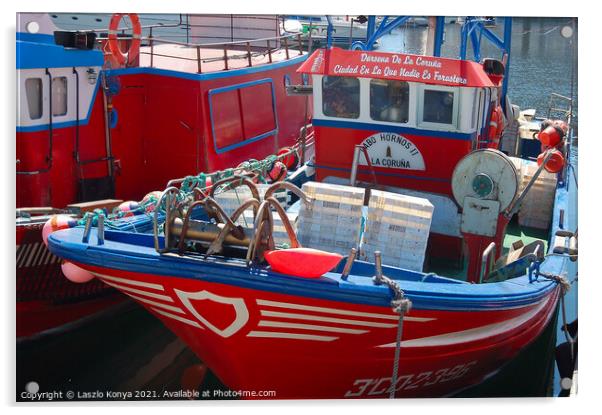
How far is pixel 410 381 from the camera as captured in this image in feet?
23.4

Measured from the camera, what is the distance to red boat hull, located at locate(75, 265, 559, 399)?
6.43m

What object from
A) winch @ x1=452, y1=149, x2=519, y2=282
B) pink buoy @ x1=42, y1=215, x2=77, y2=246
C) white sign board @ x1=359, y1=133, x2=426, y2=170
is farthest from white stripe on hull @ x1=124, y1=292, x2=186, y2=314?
white sign board @ x1=359, y1=133, x2=426, y2=170

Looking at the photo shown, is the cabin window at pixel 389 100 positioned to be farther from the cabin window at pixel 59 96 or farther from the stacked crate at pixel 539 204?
the cabin window at pixel 59 96

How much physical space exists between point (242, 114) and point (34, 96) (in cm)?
352

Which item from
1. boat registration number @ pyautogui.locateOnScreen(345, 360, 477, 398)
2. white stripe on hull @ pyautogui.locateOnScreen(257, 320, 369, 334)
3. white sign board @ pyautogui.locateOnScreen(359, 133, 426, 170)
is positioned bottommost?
boat registration number @ pyautogui.locateOnScreen(345, 360, 477, 398)

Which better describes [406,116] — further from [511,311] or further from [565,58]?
[511,311]

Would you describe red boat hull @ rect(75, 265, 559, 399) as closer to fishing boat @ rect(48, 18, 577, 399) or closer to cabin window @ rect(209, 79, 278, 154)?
fishing boat @ rect(48, 18, 577, 399)

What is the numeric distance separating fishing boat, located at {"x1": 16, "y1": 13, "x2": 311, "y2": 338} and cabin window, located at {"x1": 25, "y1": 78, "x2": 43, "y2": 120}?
0.01 m

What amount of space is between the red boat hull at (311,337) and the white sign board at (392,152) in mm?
2275

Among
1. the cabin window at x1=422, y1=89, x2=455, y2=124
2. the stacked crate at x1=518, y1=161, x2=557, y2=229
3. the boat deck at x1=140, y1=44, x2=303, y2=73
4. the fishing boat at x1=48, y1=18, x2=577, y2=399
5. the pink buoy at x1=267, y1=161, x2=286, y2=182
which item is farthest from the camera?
the boat deck at x1=140, y1=44, x2=303, y2=73

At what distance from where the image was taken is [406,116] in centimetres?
876

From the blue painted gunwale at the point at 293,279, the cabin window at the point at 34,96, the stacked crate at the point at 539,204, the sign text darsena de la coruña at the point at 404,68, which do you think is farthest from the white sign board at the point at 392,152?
the cabin window at the point at 34,96

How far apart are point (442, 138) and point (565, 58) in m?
1.72

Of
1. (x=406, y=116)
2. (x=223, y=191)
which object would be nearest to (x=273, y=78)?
(x=406, y=116)
